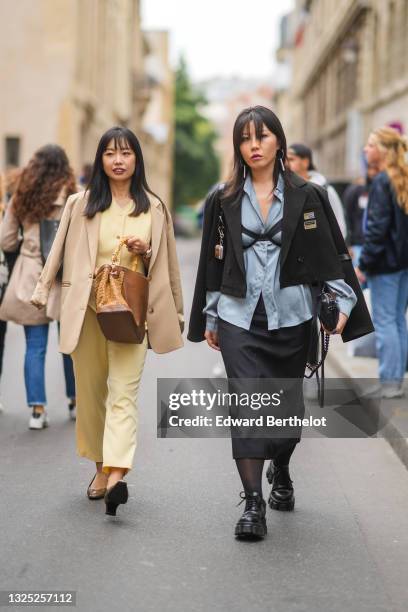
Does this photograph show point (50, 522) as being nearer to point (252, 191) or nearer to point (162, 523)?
point (162, 523)

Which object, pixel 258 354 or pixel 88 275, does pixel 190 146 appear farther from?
pixel 258 354

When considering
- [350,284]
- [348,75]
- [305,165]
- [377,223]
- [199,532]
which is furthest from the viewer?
[348,75]

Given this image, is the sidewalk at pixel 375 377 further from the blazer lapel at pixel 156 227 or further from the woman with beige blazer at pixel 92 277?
the blazer lapel at pixel 156 227

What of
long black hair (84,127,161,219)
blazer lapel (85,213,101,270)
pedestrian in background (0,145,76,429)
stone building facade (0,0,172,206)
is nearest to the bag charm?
long black hair (84,127,161,219)

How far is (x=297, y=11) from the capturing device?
69.1 m

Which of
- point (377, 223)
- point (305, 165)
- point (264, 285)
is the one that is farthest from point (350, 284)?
point (305, 165)

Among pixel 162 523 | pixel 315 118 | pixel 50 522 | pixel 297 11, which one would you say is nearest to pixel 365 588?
pixel 162 523

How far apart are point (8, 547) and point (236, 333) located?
1398 mm

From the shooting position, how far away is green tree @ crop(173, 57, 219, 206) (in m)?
83.6

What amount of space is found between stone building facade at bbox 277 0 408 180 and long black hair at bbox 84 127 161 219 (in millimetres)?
9980

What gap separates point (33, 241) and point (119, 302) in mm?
2715

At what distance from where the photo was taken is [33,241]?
26.0 feet

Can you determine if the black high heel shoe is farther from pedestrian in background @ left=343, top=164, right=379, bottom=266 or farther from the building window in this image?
the building window

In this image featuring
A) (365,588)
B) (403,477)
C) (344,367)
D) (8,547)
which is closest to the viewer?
(365,588)
